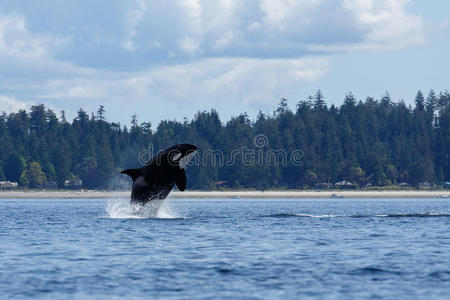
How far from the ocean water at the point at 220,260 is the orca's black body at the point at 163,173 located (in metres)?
2.35

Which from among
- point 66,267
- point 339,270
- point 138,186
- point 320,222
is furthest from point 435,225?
point 66,267

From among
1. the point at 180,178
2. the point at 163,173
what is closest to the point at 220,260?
the point at 180,178

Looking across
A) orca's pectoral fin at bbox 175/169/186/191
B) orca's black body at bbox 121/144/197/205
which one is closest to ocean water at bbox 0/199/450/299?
orca's black body at bbox 121/144/197/205

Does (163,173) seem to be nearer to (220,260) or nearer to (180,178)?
(180,178)

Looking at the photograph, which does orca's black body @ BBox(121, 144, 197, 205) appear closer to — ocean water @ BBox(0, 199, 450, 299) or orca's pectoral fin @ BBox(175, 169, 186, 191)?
orca's pectoral fin @ BBox(175, 169, 186, 191)

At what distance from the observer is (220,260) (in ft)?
121

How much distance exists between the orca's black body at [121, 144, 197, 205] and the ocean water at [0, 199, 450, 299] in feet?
7.70

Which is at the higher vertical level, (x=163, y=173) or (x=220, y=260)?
(x=163, y=173)

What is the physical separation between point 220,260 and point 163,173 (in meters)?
13.4

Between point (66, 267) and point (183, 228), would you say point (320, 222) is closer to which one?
point (183, 228)

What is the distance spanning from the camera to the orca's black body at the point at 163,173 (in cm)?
4834

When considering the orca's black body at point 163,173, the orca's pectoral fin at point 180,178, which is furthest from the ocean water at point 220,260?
the orca's pectoral fin at point 180,178

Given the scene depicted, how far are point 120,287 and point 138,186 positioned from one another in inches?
813

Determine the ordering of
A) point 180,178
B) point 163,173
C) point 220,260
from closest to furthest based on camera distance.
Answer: point 220,260 < point 180,178 < point 163,173
